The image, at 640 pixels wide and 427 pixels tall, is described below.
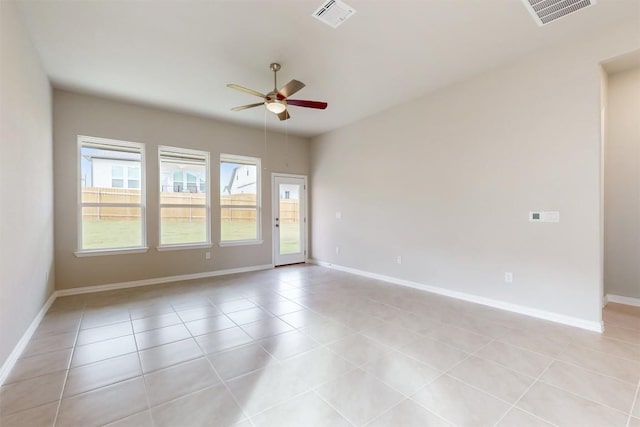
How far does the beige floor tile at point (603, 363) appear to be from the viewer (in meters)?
2.13

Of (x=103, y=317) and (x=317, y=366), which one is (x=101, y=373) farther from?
(x=317, y=366)

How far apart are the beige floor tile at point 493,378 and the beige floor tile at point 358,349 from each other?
2.00 ft

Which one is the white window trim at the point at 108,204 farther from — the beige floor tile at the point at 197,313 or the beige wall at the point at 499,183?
the beige wall at the point at 499,183

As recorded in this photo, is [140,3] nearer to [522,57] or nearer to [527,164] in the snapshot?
[522,57]

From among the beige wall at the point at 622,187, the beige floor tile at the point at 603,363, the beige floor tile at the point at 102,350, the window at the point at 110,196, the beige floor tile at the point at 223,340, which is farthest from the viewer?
the window at the point at 110,196

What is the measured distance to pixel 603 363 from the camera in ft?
7.50

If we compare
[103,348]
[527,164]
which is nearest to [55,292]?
[103,348]

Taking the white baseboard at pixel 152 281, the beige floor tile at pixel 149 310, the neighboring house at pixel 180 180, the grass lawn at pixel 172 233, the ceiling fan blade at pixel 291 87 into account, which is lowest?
the beige floor tile at pixel 149 310

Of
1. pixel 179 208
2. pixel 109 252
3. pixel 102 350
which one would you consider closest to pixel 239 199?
pixel 179 208

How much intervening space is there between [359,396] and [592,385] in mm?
1704

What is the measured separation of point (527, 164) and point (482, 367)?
2.46 metres

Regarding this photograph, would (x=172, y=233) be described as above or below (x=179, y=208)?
below

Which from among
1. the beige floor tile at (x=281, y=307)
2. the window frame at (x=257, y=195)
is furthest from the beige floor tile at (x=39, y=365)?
→ the window frame at (x=257, y=195)

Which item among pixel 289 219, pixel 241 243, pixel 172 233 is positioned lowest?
pixel 241 243
